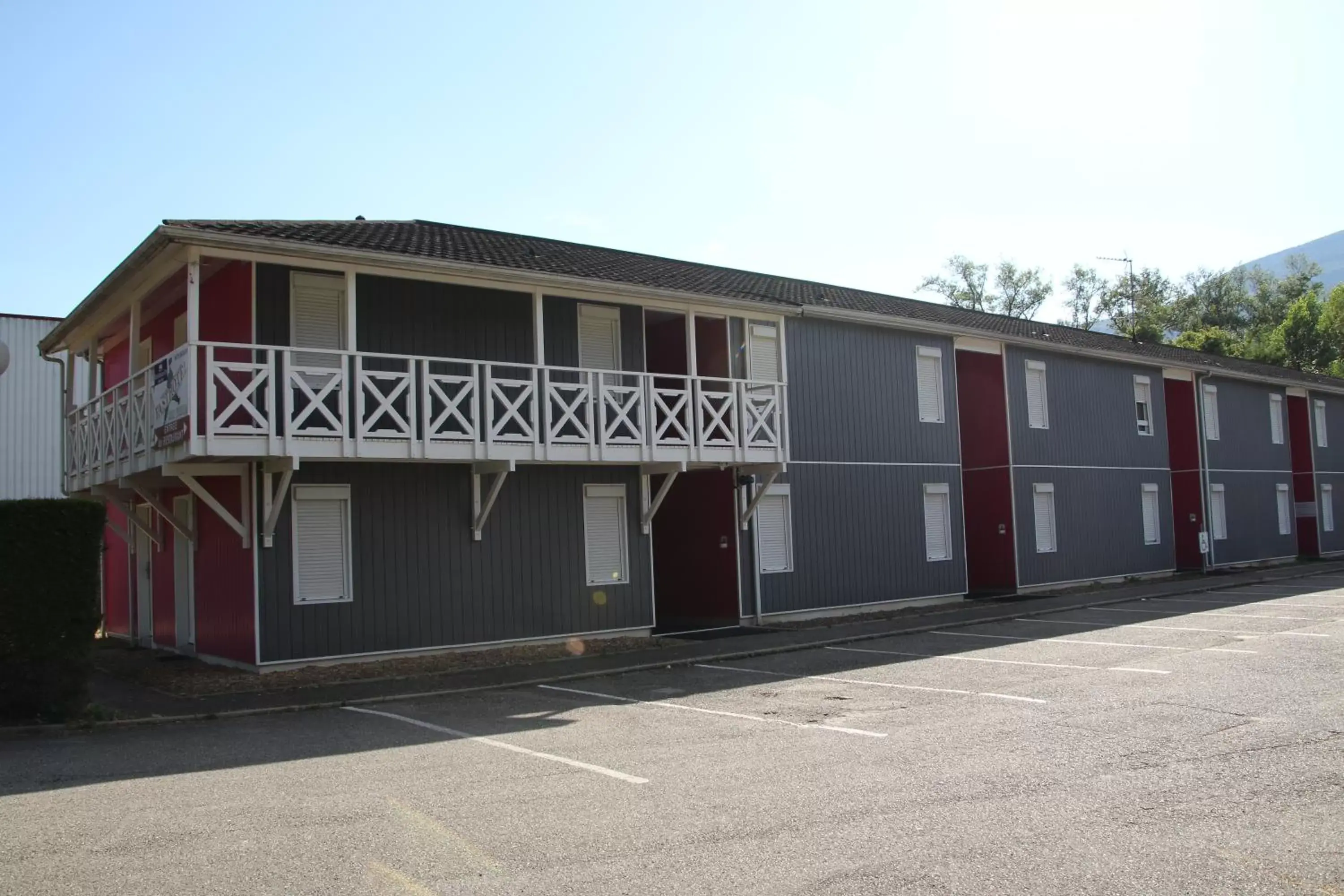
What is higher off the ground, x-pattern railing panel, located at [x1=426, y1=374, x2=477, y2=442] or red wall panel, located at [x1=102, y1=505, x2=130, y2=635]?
x-pattern railing panel, located at [x1=426, y1=374, x2=477, y2=442]

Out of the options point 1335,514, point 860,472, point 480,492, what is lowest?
point 1335,514

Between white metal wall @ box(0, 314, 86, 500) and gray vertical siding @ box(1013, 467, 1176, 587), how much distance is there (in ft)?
78.3

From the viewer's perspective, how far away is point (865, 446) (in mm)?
21781

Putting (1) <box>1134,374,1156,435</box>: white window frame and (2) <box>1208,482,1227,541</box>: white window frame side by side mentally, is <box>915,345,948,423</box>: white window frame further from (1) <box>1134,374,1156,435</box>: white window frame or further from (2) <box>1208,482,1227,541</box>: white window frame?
(2) <box>1208,482,1227,541</box>: white window frame

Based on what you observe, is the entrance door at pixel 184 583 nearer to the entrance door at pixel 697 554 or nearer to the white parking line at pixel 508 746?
the white parking line at pixel 508 746

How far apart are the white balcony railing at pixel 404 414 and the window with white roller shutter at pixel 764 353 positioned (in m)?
1.19

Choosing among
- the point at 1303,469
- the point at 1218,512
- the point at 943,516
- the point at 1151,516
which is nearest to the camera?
the point at 943,516

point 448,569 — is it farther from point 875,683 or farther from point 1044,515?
point 1044,515

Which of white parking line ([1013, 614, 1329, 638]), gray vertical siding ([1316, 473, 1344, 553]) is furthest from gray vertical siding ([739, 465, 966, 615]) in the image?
gray vertical siding ([1316, 473, 1344, 553])

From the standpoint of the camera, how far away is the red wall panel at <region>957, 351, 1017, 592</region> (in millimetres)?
25000

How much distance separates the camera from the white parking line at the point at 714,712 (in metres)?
9.66

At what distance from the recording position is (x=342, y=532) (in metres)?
14.9

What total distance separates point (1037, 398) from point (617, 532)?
13176 millimetres

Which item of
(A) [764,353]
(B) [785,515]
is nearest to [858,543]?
(B) [785,515]
